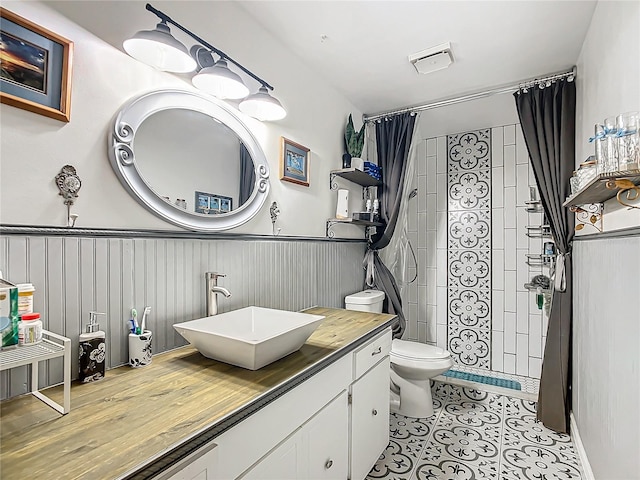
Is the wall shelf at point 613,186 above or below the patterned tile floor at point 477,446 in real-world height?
above

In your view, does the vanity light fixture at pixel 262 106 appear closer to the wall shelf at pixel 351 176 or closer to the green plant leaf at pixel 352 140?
the wall shelf at pixel 351 176

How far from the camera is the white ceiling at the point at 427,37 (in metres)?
1.74

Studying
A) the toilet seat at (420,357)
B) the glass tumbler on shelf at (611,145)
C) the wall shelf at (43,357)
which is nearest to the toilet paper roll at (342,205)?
the toilet seat at (420,357)

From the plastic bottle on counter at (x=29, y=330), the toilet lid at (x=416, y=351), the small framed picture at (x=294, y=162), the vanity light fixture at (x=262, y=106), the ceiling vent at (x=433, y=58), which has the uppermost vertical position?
the ceiling vent at (x=433, y=58)

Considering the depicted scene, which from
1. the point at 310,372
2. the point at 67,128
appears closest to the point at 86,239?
the point at 67,128

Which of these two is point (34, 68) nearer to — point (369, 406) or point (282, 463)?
point (282, 463)

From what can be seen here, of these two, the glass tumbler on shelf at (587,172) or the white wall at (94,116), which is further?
the glass tumbler on shelf at (587,172)

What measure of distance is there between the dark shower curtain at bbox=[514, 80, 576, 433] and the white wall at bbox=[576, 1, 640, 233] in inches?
5.8

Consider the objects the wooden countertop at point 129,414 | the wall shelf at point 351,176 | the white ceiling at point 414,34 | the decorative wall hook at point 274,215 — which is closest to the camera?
the wooden countertop at point 129,414

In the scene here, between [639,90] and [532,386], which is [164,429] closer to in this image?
[639,90]

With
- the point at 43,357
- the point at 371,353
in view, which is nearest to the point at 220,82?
the point at 43,357

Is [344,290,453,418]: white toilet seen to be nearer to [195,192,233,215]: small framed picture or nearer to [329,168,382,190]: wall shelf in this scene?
[329,168,382,190]: wall shelf

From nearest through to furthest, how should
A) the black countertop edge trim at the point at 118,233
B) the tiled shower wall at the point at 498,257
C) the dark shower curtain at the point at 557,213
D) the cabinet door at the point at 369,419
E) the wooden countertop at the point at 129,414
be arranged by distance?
the wooden countertop at the point at 129,414
the black countertop edge trim at the point at 118,233
the cabinet door at the point at 369,419
the dark shower curtain at the point at 557,213
the tiled shower wall at the point at 498,257

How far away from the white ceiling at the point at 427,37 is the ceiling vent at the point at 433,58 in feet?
0.12
